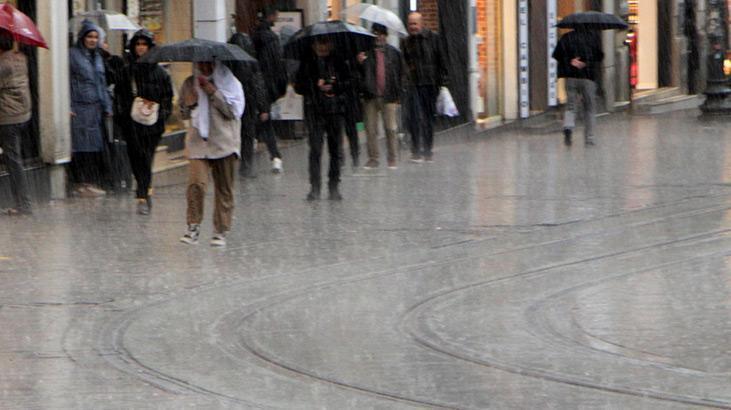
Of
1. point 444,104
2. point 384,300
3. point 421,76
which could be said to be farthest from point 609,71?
point 384,300

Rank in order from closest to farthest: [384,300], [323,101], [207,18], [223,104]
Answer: [384,300] → [223,104] → [323,101] → [207,18]

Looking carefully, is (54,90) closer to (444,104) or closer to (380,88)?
(380,88)

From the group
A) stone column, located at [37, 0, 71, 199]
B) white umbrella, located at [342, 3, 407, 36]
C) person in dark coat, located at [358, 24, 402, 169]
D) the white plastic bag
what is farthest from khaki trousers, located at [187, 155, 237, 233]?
the white plastic bag

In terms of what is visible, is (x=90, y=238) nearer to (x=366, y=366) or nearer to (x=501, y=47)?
(x=366, y=366)

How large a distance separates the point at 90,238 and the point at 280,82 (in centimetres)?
651

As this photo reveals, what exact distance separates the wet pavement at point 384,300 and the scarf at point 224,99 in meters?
0.90

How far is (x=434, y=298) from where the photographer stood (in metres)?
9.70

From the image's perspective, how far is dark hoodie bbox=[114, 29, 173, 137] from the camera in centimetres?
1455

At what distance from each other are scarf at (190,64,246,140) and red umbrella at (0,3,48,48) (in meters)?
2.03

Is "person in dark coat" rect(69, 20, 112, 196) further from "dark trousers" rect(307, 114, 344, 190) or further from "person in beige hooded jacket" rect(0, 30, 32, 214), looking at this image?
"dark trousers" rect(307, 114, 344, 190)

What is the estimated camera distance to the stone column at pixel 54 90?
50.1 feet

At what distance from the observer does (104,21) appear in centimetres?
1636

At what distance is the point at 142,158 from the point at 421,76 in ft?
17.7

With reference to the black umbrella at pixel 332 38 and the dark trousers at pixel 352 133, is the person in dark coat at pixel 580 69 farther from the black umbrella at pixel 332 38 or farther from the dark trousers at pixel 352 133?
the black umbrella at pixel 332 38
